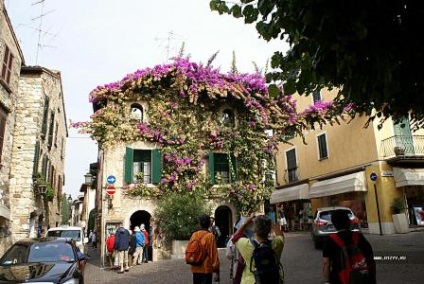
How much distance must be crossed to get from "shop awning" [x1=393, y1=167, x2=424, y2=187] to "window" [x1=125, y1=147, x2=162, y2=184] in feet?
43.8

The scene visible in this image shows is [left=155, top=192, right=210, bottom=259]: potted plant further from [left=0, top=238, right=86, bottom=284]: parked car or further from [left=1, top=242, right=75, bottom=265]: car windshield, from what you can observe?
[left=1, top=242, right=75, bottom=265]: car windshield

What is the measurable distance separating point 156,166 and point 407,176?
45.2ft

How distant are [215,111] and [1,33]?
10.1 m

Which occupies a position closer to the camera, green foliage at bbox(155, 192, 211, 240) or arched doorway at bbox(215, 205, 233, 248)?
green foliage at bbox(155, 192, 211, 240)

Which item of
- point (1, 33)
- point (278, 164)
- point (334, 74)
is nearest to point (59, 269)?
point (334, 74)

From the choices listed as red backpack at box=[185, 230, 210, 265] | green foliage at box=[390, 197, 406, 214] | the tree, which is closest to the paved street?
red backpack at box=[185, 230, 210, 265]

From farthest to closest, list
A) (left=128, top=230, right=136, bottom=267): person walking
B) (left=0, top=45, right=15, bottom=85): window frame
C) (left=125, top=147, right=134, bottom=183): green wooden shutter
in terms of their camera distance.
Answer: (left=125, top=147, right=134, bottom=183): green wooden shutter, (left=0, top=45, right=15, bottom=85): window frame, (left=128, top=230, right=136, bottom=267): person walking

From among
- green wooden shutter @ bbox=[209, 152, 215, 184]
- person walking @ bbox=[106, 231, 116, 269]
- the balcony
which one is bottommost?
person walking @ bbox=[106, 231, 116, 269]

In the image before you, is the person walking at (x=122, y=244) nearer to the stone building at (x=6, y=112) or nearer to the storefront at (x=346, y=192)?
the stone building at (x=6, y=112)

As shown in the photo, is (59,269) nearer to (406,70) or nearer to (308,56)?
(308,56)

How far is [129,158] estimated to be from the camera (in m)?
17.5

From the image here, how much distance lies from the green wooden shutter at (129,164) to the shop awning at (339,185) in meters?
12.8

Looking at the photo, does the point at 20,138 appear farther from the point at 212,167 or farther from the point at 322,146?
the point at 322,146

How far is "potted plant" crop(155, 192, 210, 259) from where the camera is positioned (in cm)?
1608
